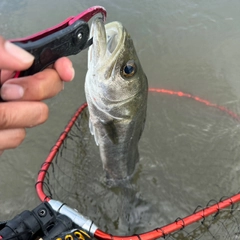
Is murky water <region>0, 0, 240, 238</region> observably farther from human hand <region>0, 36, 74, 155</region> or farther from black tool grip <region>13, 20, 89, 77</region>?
black tool grip <region>13, 20, 89, 77</region>

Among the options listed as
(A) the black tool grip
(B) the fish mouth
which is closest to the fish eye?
(B) the fish mouth

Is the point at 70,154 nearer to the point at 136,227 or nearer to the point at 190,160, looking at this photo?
the point at 136,227

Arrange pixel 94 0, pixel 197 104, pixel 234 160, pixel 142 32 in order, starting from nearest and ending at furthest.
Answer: pixel 234 160 < pixel 197 104 < pixel 142 32 < pixel 94 0

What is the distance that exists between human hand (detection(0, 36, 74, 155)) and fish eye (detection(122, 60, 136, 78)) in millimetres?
706

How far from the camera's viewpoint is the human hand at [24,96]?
4.28 feet

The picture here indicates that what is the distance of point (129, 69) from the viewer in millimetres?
2152

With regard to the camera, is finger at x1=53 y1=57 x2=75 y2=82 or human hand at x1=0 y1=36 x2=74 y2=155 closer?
human hand at x1=0 y1=36 x2=74 y2=155

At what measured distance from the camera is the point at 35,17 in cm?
526

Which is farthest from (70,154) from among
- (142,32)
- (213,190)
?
(142,32)

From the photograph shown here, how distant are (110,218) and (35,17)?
368cm

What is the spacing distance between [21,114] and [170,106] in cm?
308

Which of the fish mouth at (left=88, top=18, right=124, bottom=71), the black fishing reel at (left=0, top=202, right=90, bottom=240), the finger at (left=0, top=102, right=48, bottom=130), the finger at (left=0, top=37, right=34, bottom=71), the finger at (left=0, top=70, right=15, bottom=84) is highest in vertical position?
the finger at (left=0, top=37, right=34, bottom=71)

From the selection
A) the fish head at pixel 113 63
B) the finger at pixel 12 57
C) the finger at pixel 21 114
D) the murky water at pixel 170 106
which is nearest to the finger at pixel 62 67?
the finger at pixel 21 114

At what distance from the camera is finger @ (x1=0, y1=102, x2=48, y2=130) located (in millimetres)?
1303
